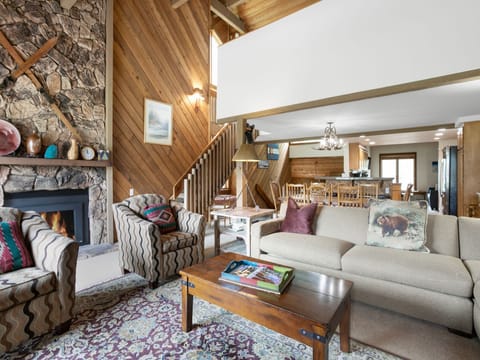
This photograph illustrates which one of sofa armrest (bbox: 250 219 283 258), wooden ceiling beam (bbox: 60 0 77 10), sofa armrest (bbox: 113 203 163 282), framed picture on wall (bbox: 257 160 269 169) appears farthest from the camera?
framed picture on wall (bbox: 257 160 269 169)

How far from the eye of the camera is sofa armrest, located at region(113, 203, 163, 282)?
2553 mm

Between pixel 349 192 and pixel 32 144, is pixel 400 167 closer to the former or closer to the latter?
pixel 349 192

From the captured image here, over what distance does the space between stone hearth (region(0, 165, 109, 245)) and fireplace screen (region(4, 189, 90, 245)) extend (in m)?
0.08

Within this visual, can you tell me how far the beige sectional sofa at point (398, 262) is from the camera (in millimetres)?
1835

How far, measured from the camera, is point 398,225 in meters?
2.46

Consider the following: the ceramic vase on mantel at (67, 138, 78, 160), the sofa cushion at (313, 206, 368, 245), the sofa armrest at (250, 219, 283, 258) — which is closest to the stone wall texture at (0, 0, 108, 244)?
the ceramic vase on mantel at (67, 138, 78, 160)

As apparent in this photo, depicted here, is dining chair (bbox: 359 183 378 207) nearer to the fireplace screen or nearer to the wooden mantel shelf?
the wooden mantel shelf

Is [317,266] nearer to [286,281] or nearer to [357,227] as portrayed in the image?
[357,227]

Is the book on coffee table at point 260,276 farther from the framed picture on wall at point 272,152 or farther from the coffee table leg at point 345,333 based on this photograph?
the framed picture on wall at point 272,152

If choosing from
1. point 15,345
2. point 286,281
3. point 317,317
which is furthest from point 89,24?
point 317,317

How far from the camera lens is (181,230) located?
318cm

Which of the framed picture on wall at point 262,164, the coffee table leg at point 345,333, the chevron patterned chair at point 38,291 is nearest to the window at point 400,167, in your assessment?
the framed picture on wall at point 262,164

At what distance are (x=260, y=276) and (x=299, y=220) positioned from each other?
4.73 ft

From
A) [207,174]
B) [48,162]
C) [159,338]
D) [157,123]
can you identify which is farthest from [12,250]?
[157,123]
